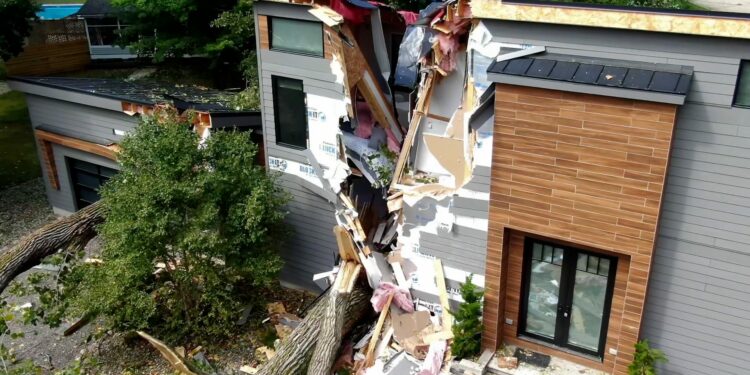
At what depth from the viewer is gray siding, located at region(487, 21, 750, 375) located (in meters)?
7.67

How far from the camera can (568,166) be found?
841 cm

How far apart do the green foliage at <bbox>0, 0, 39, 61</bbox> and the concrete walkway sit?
677 inches

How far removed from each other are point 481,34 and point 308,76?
11.6 ft

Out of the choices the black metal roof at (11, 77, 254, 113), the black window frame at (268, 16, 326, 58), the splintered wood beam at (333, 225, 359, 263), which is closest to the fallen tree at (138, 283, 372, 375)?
the splintered wood beam at (333, 225, 359, 263)

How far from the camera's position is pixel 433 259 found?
33.7 ft

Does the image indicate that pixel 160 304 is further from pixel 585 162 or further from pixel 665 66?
pixel 665 66

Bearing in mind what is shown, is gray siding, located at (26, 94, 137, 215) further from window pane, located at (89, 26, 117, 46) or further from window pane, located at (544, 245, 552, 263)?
window pane, located at (89, 26, 117, 46)

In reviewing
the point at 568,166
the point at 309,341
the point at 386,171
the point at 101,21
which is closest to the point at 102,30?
the point at 101,21

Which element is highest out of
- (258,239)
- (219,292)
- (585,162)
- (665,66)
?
(665,66)

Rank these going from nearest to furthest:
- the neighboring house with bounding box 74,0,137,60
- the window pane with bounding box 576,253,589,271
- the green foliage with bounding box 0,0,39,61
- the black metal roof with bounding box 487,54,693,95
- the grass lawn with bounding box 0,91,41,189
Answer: the black metal roof with bounding box 487,54,693,95, the window pane with bounding box 576,253,589,271, the green foliage with bounding box 0,0,39,61, the grass lawn with bounding box 0,91,41,189, the neighboring house with bounding box 74,0,137,60

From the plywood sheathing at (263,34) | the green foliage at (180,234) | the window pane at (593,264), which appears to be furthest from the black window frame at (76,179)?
the window pane at (593,264)

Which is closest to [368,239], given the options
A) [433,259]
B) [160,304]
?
[433,259]

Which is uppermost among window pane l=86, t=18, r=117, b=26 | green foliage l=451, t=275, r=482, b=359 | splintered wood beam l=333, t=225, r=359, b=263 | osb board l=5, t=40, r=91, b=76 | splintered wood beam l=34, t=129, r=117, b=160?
window pane l=86, t=18, r=117, b=26

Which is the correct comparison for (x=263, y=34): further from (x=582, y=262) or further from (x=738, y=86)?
(x=738, y=86)
